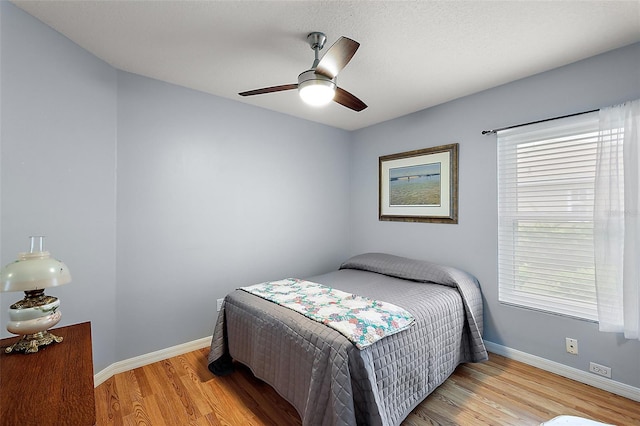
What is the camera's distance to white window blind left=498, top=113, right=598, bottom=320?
2.12m

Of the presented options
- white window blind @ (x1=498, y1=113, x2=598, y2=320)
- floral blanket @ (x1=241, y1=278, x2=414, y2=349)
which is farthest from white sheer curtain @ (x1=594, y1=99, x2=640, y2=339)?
floral blanket @ (x1=241, y1=278, x2=414, y2=349)

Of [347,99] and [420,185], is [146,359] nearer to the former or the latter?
[347,99]

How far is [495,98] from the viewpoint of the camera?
2611mm

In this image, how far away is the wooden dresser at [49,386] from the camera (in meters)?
0.80

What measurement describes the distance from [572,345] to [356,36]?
2.76 m

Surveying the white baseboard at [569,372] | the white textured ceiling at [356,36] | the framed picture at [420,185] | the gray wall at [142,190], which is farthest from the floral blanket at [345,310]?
the white textured ceiling at [356,36]

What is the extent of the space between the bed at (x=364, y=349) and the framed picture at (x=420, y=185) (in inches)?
25.6

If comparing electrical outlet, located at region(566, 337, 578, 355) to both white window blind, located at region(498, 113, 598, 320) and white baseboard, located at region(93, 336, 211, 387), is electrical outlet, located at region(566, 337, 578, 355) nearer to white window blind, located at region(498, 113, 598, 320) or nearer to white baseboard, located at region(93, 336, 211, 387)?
white window blind, located at region(498, 113, 598, 320)

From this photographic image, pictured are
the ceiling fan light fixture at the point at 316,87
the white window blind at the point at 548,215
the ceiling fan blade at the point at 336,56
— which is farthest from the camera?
the white window blind at the point at 548,215

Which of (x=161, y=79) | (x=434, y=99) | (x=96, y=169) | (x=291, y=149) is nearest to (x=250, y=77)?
(x=161, y=79)

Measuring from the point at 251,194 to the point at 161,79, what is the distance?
51.1 inches

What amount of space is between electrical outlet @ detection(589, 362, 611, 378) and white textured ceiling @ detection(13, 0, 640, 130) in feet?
7.39

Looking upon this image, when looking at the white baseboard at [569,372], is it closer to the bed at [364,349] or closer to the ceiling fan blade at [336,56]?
the bed at [364,349]

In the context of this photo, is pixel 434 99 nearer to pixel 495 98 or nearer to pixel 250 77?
pixel 495 98
